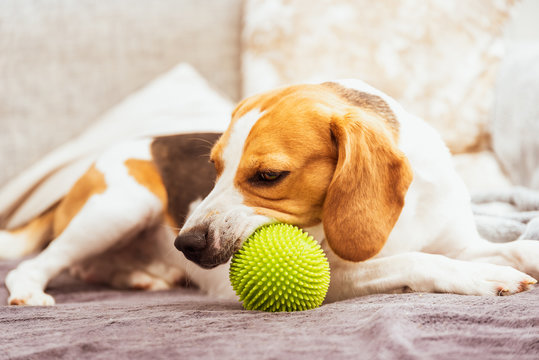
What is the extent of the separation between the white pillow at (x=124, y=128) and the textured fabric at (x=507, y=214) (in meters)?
1.11

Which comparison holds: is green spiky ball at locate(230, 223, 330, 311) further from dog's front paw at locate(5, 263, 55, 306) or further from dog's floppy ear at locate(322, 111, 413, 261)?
dog's front paw at locate(5, 263, 55, 306)

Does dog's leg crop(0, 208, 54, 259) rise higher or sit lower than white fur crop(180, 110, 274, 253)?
lower

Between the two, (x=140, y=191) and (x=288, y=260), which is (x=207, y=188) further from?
(x=288, y=260)

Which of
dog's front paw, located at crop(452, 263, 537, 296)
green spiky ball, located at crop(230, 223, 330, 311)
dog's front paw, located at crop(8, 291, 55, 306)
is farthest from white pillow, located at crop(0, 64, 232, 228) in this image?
dog's front paw, located at crop(452, 263, 537, 296)

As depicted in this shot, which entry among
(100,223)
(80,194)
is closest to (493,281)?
(100,223)

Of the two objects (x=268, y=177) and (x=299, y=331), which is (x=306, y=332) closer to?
(x=299, y=331)

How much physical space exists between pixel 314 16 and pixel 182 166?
48.7 inches

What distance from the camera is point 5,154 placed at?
9.39 feet

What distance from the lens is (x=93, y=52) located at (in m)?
3.02

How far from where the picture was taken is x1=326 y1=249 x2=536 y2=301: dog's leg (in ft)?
3.99

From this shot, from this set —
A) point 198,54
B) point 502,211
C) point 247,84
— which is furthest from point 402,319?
point 198,54

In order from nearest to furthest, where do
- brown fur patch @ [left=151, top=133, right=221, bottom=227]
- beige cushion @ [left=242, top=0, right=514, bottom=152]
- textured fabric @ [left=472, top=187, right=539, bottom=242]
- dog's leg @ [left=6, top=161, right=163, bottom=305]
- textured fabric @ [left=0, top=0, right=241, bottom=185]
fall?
1. textured fabric @ [left=472, top=187, right=539, bottom=242]
2. dog's leg @ [left=6, top=161, right=163, bottom=305]
3. brown fur patch @ [left=151, top=133, right=221, bottom=227]
4. beige cushion @ [left=242, top=0, right=514, bottom=152]
5. textured fabric @ [left=0, top=0, right=241, bottom=185]

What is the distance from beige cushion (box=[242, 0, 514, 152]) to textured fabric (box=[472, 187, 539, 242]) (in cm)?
67

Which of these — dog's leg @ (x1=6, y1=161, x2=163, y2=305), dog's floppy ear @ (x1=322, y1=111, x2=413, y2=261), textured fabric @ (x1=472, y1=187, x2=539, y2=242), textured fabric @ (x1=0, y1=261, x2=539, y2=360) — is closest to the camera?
textured fabric @ (x1=0, y1=261, x2=539, y2=360)
